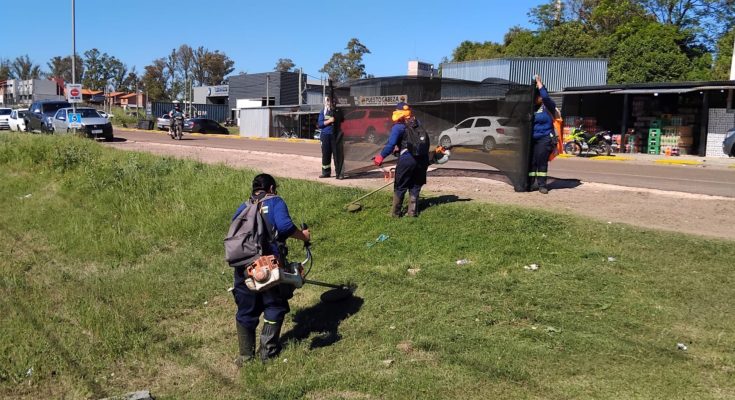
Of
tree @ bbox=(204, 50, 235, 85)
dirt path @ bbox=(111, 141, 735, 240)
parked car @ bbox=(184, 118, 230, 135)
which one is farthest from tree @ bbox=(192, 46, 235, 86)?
dirt path @ bbox=(111, 141, 735, 240)

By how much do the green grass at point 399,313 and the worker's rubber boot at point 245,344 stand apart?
135mm

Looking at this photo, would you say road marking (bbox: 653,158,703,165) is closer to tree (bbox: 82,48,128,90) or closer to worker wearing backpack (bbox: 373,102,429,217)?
worker wearing backpack (bbox: 373,102,429,217)

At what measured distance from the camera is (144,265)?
344 inches

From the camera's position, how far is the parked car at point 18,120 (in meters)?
32.2

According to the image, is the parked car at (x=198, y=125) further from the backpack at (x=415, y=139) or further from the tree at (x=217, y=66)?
the tree at (x=217, y=66)

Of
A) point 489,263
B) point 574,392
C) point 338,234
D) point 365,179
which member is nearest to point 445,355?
point 574,392

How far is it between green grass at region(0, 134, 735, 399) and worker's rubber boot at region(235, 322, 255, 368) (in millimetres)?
135

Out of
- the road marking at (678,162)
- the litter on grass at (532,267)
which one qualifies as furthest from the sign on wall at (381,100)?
the road marking at (678,162)

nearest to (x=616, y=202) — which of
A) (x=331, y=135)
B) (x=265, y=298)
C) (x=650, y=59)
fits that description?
(x=331, y=135)

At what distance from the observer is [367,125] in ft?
38.8

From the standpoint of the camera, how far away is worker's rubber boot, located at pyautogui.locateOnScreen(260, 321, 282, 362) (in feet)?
17.4

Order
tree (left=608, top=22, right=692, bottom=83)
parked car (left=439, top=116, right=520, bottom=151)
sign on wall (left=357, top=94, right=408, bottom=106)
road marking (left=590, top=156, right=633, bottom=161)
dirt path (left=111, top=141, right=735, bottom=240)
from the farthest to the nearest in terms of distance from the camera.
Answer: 1. tree (left=608, top=22, right=692, bottom=83)
2. road marking (left=590, top=156, right=633, bottom=161)
3. sign on wall (left=357, top=94, right=408, bottom=106)
4. parked car (left=439, top=116, right=520, bottom=151)
5. dirt path (left=111, top=141, right=735, bottom=240)

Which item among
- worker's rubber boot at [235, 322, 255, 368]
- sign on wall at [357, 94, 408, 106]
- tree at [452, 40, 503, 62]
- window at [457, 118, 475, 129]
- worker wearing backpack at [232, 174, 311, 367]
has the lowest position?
worker's rubber boot at [235, 322, 255, 368]

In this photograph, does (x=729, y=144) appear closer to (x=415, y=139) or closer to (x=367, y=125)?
(x=367, y=125)
